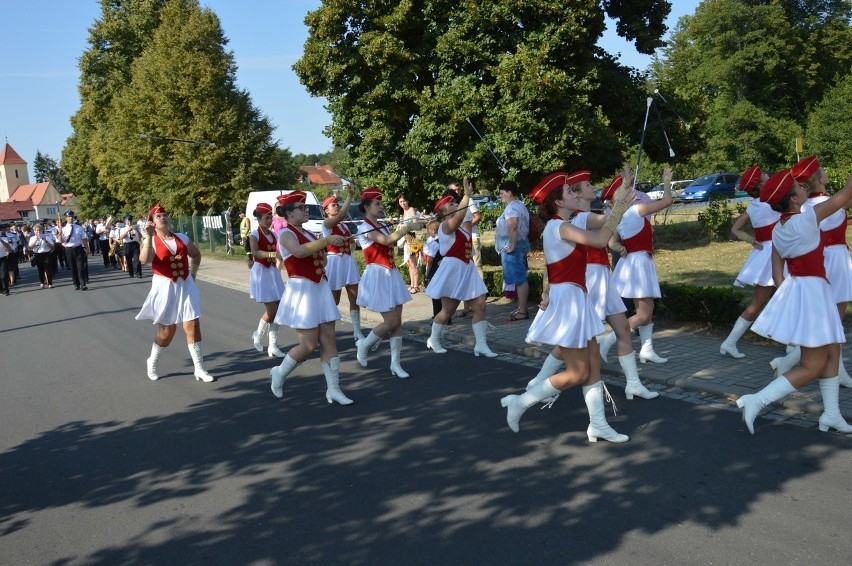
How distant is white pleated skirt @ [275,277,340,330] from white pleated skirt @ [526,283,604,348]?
2337 millimetres

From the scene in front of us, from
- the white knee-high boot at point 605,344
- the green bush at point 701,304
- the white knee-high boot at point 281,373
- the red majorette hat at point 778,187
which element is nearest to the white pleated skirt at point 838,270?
the red majorette hat at point 778,187

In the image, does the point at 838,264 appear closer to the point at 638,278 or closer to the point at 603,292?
the point at 638,278

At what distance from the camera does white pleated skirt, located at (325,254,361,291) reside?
1048cm

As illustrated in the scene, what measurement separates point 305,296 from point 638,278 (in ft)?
10.7

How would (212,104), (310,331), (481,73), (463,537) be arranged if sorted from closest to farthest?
(463,537) → (310,331) → (481,73) → (212,104)

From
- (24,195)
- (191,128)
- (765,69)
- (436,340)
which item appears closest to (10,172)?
(24,195)

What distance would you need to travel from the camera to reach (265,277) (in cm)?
1020

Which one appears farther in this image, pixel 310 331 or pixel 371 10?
pixel 371 10

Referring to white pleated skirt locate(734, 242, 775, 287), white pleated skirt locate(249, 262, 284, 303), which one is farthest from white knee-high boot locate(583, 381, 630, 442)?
white pleated skirt locate(249, 262, 284, 303)

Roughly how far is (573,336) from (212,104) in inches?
1598

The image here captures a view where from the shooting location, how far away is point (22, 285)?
86.7 ft

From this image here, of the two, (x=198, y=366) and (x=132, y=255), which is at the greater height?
(x=132, y=255)

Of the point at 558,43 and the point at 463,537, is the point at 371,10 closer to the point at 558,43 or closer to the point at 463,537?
the point at 558,43

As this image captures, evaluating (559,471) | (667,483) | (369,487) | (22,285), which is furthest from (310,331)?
(22,285)
